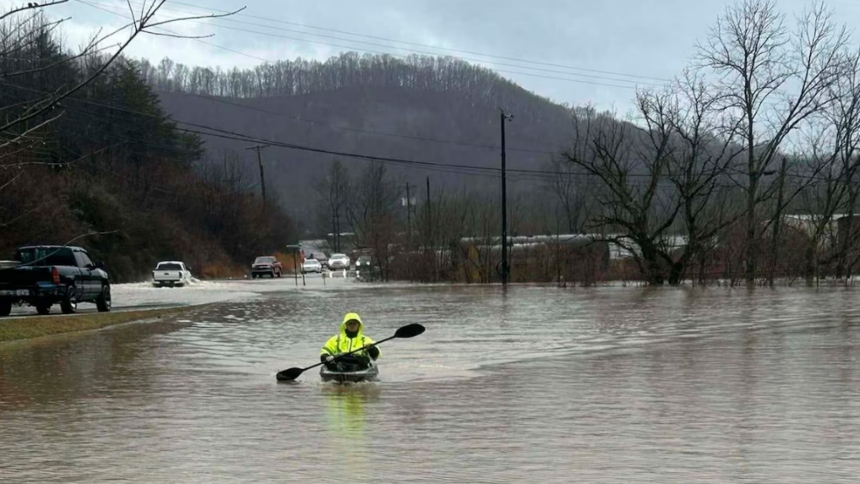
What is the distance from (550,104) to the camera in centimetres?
13638

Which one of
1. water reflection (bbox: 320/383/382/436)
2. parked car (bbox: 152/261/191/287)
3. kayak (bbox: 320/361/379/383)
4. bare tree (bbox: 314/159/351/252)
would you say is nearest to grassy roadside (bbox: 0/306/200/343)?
kayak (bbox: 320/361/379/383)

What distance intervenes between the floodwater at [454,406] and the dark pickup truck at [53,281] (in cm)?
411

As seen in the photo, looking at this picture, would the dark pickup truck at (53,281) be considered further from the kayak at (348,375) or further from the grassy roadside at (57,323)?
the kayak at (348,375)

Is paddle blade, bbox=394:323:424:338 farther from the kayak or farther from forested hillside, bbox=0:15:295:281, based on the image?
forested hillside, bbox=0:15:295:281

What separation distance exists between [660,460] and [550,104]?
422 ft

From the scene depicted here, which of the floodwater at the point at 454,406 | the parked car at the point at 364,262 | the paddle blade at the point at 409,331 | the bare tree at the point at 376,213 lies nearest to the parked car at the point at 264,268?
the bare tree at the point at 376,213

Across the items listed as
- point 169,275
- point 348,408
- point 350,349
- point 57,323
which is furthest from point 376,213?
point 348,408

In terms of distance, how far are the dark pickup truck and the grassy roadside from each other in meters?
1.43

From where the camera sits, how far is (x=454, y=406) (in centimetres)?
1373

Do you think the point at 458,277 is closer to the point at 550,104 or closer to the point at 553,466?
the point at 553,466

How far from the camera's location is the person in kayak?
16578mm

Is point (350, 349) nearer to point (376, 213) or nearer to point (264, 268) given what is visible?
point (376, 213)

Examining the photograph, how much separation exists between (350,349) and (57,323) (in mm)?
12357

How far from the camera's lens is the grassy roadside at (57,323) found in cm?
2422
